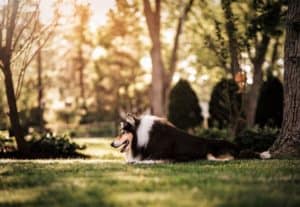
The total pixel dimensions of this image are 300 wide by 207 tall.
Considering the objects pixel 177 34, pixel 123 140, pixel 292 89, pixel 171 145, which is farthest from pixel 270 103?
pixel 123 140

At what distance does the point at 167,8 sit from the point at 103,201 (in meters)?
23.7

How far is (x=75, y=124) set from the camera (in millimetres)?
40281

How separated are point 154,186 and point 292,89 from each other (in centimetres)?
659

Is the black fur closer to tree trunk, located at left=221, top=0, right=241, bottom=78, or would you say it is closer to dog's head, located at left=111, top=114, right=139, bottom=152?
dog's head, located at left=111, top=114, right=139, bottom=152

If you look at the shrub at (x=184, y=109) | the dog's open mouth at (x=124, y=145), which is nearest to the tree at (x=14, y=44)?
the dog's open mouth at (x=124, y=145)

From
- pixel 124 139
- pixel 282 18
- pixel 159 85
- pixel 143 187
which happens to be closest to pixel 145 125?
pixel 124 139

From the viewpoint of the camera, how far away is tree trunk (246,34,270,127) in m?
26.7

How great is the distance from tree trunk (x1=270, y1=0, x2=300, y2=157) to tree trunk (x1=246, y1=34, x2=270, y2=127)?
11.5m

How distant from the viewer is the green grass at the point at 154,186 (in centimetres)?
784

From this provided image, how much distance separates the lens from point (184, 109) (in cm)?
3034

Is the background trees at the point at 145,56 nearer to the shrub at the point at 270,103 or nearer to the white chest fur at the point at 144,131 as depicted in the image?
the shrub at the point at 270,103

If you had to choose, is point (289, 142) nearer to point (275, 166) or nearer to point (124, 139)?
point (275, 166)

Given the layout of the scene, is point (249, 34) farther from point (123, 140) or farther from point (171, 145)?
point (123, 140)

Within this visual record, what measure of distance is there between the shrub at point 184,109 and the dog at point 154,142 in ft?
52.5
